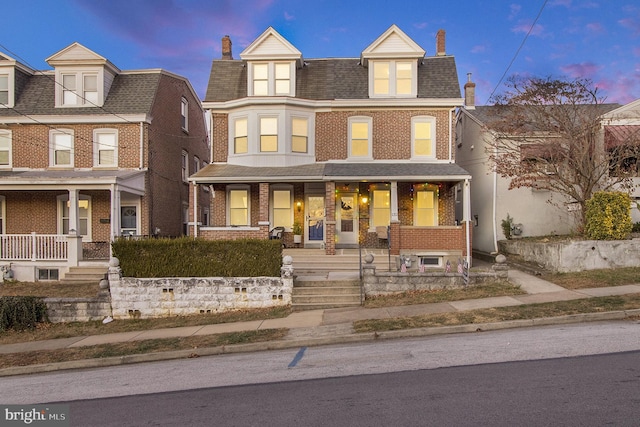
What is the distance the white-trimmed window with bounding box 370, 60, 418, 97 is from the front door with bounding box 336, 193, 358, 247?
459cm

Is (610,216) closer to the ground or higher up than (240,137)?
closer to the ground

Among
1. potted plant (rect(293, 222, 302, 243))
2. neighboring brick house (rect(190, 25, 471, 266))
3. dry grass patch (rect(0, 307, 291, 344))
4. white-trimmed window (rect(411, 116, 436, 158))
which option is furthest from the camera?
white-trimmed window (rect(411, 116, 436, 158))

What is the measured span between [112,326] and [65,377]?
3740mm

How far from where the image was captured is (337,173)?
1605 centimetres

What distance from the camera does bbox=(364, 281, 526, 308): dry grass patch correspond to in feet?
37.3

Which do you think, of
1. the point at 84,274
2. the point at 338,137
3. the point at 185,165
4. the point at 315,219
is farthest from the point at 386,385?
the point at 185,165

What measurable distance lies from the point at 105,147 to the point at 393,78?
42.7 ft

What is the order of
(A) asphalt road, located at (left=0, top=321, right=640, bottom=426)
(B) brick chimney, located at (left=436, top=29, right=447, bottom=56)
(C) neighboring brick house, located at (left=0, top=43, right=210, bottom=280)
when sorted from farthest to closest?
(B) brick chimney, located at (left=436, top=29, right=447, bottom=56) < (C) neighboring brick house, located at (left=0, top=43, right=210, bottom=280) < (A) asphalt road, located at (left=0, top=321, right=640, bottom=426)

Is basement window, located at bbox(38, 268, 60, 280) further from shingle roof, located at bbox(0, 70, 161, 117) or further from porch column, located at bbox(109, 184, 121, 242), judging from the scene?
shingle roof, located at bbox(0, 70, 161, 117)

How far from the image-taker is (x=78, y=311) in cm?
1198

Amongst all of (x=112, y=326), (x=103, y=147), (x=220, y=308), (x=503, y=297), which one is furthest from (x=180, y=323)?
(x=103, y=147)

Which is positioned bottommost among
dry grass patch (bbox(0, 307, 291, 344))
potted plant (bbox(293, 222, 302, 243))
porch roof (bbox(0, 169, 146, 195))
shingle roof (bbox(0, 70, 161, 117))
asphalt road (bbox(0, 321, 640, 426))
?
dry grass patch (bbox(0, 307, 291, 344))

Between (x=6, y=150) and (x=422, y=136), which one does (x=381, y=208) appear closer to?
(x=422, y=136)

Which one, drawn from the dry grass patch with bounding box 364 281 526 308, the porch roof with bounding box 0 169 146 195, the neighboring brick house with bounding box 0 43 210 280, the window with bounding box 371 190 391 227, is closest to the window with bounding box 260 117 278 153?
the window with bounding box 371 190 391 227
